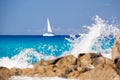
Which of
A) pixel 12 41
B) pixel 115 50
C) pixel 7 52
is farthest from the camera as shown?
pixel 12 41

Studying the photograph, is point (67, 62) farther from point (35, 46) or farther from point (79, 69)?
point (35, 46)

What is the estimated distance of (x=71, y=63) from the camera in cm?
387

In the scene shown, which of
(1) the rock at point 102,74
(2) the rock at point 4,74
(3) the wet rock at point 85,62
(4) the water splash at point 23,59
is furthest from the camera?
(4) the water splash at point 23,59

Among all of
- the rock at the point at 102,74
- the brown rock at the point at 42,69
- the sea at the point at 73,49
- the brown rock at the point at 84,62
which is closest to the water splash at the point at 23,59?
the sea at the point at 73,49

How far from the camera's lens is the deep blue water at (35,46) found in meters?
5.22

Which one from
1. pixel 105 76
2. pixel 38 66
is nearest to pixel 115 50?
pixel 105 76

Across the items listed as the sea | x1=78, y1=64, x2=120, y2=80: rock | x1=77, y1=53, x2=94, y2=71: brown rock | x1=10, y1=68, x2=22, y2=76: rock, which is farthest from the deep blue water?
x1=78, y1=64, x2=120, y2=80: rock

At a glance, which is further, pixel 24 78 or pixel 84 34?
pixel 84 34

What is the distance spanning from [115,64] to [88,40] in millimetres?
1223

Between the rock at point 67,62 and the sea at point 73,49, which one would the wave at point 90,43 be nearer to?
the sea at point 73,49

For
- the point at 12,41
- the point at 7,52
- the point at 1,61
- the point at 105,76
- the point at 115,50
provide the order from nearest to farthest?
1. the point at 105,76
2. the point at 115,50
3. the point at 1,61
4. the point at 7,52
5. the point at 12,41

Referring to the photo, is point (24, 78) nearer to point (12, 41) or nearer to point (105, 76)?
point (105, 76)

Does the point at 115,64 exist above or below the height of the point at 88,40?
below

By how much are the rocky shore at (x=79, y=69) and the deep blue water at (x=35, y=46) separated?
1.10 meters
